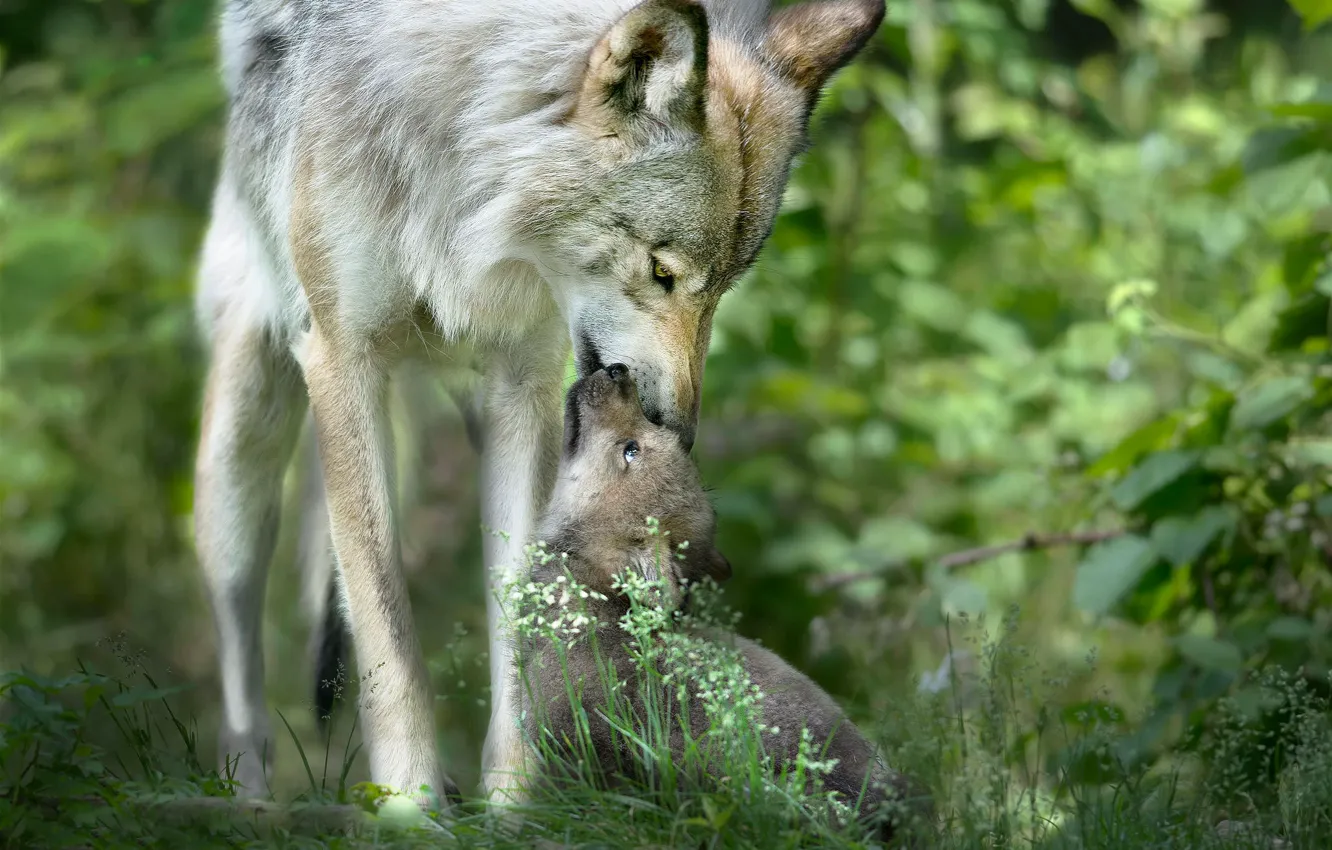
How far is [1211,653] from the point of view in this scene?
332cm

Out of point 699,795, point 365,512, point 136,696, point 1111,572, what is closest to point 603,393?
point 365,512

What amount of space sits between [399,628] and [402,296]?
0.83 m

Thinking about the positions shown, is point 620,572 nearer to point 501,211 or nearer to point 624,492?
point 624,492

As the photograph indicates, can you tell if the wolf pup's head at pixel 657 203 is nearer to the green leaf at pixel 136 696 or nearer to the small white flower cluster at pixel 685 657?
the small white flower cluster at pixel 685 657

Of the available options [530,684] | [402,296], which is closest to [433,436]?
[402,296]

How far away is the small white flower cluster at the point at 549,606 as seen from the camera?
9.16 feet

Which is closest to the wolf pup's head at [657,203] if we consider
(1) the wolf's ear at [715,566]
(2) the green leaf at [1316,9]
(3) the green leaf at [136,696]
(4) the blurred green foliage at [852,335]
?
(1) the wolf's ear at [715,566]

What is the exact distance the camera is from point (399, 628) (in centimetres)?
330

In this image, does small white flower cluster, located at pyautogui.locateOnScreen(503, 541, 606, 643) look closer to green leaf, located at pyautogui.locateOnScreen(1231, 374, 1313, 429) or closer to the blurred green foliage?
the blurred green foliage

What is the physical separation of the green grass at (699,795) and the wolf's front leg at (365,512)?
48cm

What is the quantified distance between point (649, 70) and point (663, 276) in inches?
18.5

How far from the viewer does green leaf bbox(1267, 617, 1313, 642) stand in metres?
3.42

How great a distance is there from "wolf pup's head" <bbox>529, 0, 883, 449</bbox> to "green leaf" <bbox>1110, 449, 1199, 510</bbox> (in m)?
1.15

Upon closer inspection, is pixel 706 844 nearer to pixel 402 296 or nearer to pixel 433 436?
pixel 402 296
